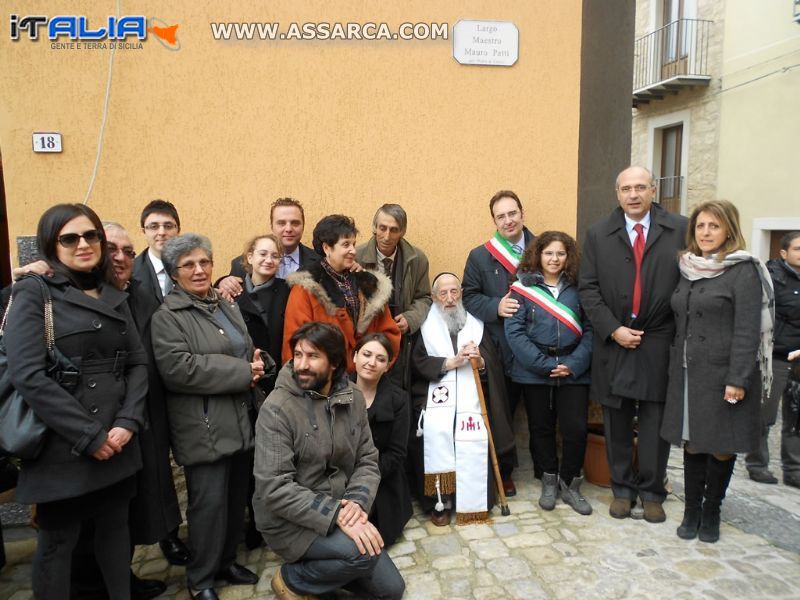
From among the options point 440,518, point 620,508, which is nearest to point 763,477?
point 620,508

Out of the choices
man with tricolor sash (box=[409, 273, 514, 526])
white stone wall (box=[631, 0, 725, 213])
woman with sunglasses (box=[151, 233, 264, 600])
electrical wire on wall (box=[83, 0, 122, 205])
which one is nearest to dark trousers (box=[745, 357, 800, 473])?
man with tricolor sash (box=[409, 273, 514, 526])

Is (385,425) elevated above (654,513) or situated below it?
above

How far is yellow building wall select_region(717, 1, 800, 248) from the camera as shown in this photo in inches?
419

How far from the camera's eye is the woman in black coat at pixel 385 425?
3.22m

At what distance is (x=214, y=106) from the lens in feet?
14.3

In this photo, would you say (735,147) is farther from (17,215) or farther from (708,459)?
(17,215)

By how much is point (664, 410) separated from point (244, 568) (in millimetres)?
2664

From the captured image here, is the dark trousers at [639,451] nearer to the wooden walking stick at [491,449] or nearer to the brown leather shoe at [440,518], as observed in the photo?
the wooden walking stick at [491,449]

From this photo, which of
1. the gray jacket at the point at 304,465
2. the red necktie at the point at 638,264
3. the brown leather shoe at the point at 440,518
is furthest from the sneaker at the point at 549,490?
the gray jacket at the point at 304,465

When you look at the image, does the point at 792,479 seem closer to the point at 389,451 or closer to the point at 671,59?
the point at 389,451

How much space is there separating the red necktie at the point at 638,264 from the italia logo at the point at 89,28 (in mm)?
3607

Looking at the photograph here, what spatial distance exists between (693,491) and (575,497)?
74 cm

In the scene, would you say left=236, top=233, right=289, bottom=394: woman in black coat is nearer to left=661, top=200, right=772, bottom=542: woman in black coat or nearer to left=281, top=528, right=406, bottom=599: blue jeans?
left=281, top=528, right=406, bottom=599: blue jeans

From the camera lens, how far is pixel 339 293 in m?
3.37
